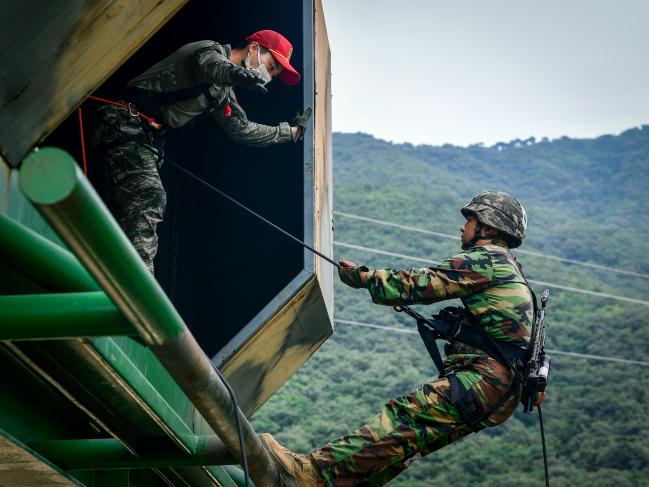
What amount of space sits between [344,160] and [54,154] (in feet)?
210

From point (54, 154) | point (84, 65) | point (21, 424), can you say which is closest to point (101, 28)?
point (84, 65)

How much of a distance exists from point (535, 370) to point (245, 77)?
2.08m

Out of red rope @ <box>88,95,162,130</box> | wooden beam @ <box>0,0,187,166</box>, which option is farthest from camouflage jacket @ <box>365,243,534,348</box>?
wooden beam @ <box>0,0,187,166</box>

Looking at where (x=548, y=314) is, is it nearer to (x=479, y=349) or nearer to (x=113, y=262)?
(x=479, y=349)

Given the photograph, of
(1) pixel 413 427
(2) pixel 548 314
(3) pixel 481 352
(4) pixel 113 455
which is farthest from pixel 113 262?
(2) pixel 548 314

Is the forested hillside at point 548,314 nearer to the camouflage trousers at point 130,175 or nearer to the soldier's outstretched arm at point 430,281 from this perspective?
the camouflage trousers at point 130,175

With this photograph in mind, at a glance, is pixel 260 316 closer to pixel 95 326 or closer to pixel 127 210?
pixel 127 210

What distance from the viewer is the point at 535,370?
5.16 metres

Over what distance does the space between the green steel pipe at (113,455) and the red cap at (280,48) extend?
264cm

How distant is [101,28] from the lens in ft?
12.7

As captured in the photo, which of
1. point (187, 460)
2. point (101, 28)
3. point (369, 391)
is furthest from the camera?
point (369, 391)

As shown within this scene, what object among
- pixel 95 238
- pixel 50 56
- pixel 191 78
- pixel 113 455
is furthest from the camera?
pixel 191 78

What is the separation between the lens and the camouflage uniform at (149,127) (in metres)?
5.66

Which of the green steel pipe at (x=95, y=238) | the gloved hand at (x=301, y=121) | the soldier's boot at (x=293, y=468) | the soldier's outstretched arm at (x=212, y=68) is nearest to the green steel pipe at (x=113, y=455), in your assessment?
the soldier's boot at (x=293, y=468)
